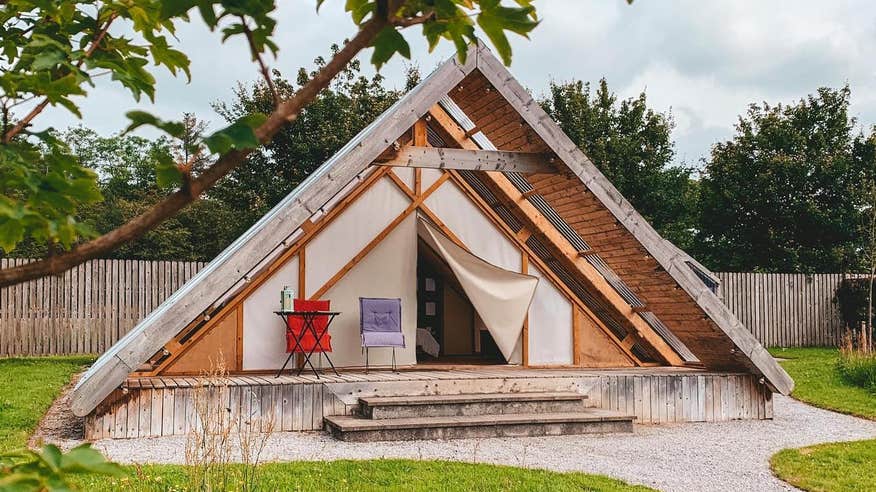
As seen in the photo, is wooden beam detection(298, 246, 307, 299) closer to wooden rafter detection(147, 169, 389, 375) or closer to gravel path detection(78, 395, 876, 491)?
wooden rafter detection(147, 169, 389, 375)

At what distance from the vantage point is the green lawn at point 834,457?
17.2 feet

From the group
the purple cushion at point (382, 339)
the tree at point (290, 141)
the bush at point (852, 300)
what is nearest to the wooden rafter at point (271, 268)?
the purple cushion at point (382, 339)

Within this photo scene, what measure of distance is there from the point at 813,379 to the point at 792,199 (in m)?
12.4

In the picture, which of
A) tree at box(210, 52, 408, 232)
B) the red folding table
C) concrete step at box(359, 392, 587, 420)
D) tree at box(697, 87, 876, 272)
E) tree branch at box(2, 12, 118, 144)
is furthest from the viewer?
tree at box(697, 87, 876, 272)

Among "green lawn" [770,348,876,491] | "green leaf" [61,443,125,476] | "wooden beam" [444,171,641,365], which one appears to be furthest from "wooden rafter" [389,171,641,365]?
"green leaf" [61,443,125,476]

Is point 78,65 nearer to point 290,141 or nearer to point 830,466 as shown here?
point 830,466

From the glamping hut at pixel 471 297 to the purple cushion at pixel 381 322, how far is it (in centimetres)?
2

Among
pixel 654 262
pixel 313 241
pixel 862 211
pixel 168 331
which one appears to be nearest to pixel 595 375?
pixel 654 262

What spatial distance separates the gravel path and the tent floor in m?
0.21

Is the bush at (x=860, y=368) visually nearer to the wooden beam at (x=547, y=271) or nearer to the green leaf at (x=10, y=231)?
the wooden beam at (x=547, y=271)

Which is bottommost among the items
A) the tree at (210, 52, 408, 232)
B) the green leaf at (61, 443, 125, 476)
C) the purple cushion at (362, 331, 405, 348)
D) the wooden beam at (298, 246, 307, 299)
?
the purple cushion at (362, 331, 405, 348)

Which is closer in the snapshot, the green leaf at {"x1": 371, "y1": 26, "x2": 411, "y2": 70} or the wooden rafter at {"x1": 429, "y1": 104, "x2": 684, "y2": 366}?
the green leaf at {"x1": 371, "y1": 26, "x2": 411, "y2": 70}

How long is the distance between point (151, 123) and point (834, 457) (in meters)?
6.29

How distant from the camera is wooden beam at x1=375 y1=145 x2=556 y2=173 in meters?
7.01
